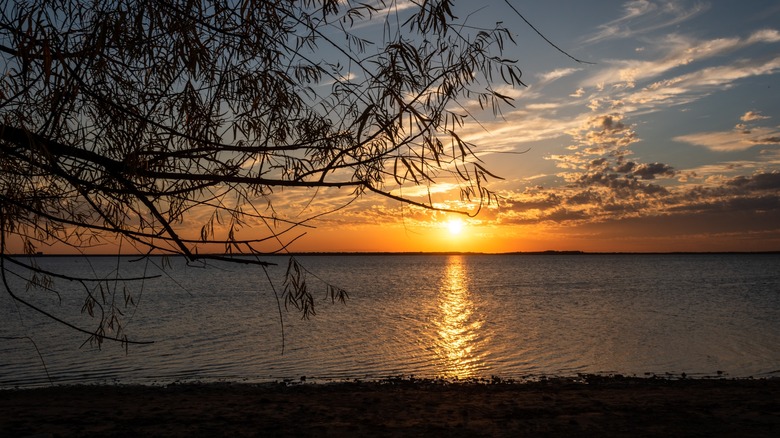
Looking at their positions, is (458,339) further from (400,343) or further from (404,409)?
(404,409)

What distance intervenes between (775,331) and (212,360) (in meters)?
23.1

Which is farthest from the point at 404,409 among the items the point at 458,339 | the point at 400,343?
the point at 458,339

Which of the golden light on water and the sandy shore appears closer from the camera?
the sandy shore

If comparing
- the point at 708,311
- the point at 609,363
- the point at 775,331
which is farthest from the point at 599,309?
the point at 609,363

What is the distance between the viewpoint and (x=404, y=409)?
11820mm

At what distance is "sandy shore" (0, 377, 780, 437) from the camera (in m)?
9.91

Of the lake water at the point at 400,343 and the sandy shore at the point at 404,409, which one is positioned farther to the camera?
the lake water at the point at 400,343

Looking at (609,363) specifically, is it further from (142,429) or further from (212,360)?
(142,429)

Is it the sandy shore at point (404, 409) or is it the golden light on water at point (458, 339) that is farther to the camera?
the golden light on water at point (458, 339)

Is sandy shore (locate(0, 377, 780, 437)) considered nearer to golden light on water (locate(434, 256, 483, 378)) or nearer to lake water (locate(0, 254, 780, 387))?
lake water (locate(0, 254, 780, 387))

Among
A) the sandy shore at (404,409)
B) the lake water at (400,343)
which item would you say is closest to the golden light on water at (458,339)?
the lake water at (400,343)

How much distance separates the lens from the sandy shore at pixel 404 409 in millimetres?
9906

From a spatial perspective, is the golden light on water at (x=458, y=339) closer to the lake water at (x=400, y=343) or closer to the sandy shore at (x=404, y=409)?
the lake water at (x=400, y=343)

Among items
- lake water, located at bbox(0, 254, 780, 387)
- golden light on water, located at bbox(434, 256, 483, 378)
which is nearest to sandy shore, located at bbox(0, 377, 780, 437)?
lake water, located at bbox(0, 254, 780, 387)
